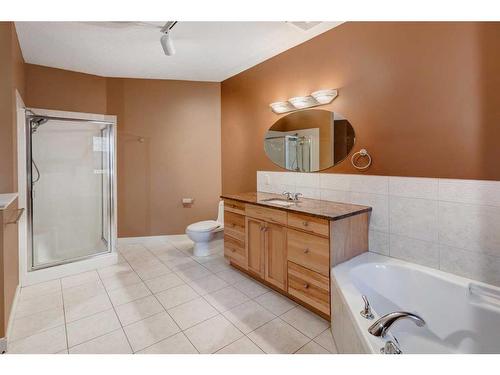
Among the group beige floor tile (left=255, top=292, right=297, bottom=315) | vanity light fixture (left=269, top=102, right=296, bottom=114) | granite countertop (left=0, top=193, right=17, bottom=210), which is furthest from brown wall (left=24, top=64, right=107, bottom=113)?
beige floor tile (left=255, top=292, right=297, bottom=315)

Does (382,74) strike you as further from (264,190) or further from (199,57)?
(199,57)

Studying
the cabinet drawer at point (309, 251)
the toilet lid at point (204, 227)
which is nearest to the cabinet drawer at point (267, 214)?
the cabinet drawer at point (309, 251)

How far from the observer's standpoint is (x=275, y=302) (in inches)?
88.7

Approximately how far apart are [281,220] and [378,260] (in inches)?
31.9

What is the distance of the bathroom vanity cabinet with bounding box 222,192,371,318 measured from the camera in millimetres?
1926

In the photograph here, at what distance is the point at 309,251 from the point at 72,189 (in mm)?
3134

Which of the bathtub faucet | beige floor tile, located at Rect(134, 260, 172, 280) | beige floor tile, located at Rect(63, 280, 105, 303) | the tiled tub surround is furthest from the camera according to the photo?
beige floor tile, located at Rect(134, 260, 172, 280)

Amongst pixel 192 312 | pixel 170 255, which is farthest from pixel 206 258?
pixel 192 312

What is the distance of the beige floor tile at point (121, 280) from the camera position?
2.60 meters

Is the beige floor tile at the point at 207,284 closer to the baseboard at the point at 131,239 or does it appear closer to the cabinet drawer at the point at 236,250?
the cabinet drawer at the point at 236,250

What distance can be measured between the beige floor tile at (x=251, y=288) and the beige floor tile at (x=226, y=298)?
57 mm

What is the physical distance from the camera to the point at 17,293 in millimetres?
2352

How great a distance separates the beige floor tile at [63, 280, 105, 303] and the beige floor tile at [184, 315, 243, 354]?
1.17 metres

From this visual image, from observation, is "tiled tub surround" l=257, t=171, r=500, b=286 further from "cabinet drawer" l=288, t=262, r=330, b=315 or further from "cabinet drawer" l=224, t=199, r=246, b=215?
"cabinet drawer" l=224, t=199, r=246, b=215
